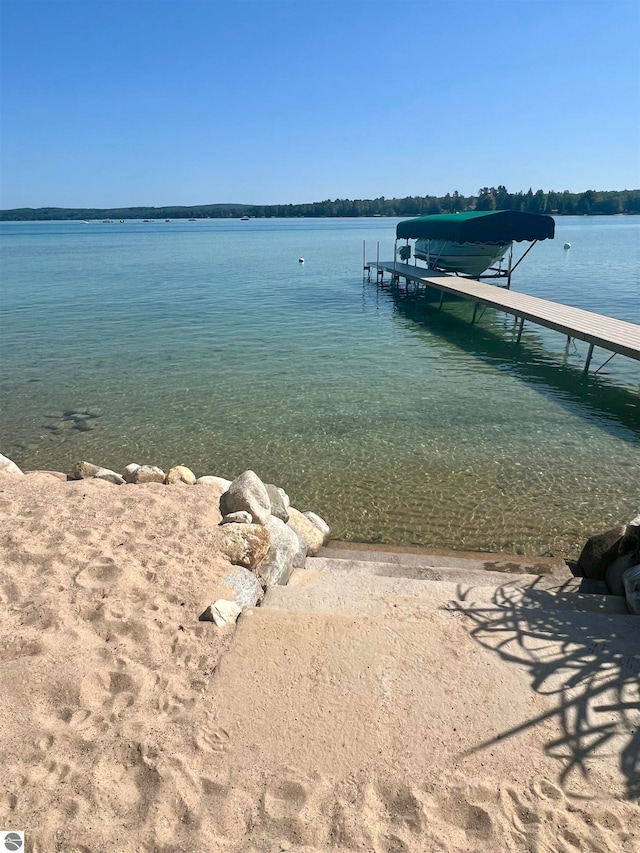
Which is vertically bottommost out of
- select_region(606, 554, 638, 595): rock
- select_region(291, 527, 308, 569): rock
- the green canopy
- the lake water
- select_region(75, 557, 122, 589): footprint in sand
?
the lake water

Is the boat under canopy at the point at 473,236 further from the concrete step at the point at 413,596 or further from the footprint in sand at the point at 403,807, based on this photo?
the footprint in sand at the point at 403,807

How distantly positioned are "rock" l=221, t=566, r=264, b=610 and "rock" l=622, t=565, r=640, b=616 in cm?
296

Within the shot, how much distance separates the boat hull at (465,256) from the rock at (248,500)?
21926 millimetres

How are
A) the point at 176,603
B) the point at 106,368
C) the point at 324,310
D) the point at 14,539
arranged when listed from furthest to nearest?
the point at 324,310
the point at 106,368
the point at 14,539
the point at 176,603

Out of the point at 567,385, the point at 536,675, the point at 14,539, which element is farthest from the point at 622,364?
the point at 14,539

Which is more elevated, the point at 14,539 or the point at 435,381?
the point at 14,539

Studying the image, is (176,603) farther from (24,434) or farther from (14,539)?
(24,434)

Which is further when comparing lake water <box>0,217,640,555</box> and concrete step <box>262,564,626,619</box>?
lake water <box>0,217,640,555</box>

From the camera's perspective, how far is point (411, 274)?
26.6 m

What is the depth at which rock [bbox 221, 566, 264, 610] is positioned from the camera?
444cm

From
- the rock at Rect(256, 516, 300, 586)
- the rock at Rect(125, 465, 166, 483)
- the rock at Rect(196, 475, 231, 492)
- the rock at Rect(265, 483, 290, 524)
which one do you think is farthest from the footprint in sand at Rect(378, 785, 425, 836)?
the rock at Rect(125, 465, 166, 483)

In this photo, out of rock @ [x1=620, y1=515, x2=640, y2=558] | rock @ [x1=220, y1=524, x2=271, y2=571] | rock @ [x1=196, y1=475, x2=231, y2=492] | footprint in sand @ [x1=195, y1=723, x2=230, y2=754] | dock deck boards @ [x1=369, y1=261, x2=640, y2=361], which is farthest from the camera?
dock deck boards @ [x1=369, y1=261, x2=640, y2=361]

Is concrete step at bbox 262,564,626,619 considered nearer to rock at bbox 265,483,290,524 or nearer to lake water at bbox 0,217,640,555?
rock at bbox 265,483,290,524

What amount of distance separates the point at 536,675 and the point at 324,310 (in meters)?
21.0
